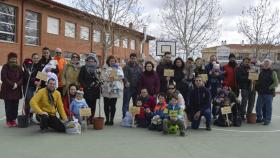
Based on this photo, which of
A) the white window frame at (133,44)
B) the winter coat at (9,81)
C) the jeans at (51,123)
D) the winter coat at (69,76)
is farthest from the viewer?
the white window frame at (133,44)

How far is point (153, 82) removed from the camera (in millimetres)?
10602

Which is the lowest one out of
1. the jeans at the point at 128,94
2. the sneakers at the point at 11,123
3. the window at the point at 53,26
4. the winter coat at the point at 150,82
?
the sneakers at the point at 11,123

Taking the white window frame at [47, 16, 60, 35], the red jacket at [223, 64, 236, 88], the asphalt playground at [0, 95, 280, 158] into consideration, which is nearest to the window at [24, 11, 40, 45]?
the white window frame at [47, 16, 60, 35]

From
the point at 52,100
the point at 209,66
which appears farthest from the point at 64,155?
the point at 209,66

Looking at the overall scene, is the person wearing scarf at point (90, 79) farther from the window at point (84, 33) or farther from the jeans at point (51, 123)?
the window at point (84, 33)

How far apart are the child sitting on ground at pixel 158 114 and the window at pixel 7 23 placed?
62.4 ft

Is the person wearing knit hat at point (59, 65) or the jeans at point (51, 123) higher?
the person wearing knit hat at point (59, 65)

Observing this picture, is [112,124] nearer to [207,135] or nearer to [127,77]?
[127,77]

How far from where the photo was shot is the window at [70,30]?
3459 centimetres

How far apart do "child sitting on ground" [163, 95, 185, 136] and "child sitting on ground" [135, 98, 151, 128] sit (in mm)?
776

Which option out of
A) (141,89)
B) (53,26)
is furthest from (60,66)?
(53,26)

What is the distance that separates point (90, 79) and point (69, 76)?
535 millimetres

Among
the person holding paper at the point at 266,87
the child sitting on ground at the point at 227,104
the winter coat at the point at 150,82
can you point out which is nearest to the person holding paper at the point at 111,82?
the winter coat at the point at 150,82

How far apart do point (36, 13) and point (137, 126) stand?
2193cm
